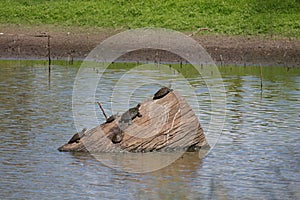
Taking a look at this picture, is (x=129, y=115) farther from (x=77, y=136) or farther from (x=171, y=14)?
(x=171, y=14)

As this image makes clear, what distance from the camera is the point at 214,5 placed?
1359 inches

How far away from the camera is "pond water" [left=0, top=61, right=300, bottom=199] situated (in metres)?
12.5

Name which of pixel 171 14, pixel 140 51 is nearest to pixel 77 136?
pixel 140 51

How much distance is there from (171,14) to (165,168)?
67.0 ft

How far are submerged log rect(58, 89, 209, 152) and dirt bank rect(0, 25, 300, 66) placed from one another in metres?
14.9

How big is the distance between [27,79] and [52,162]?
11.1 meters

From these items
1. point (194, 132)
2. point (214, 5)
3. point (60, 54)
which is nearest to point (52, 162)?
point (194, 132)

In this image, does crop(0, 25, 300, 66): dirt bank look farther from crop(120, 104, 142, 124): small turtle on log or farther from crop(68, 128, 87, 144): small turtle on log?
crop(120, 104, 142, 124): small turtle on log

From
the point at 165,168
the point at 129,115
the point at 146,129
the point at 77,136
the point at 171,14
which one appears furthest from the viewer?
the point at 171,14

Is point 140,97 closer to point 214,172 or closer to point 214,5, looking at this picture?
point 214,172

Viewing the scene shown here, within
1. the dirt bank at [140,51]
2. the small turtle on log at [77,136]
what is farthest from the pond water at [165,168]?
the dirt bank at [140,51]

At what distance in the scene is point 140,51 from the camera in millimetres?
31156

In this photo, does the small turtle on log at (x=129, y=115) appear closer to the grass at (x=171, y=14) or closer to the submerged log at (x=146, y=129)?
the submerged log at (x=146, y=129)

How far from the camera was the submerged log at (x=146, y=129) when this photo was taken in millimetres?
14508
